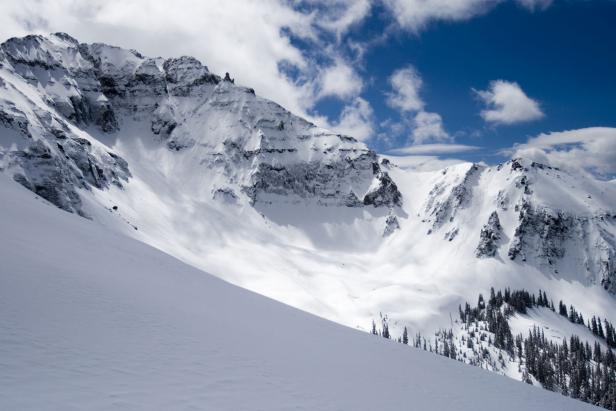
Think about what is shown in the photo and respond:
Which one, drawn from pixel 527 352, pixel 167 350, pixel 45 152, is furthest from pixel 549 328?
pixel 45 152

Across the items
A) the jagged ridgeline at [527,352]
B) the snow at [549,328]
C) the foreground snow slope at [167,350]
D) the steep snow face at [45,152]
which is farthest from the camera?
the snow at [549,328]

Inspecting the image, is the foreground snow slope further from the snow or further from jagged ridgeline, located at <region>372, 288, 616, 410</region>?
the snow

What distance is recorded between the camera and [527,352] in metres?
152

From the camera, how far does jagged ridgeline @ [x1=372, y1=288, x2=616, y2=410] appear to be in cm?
13450

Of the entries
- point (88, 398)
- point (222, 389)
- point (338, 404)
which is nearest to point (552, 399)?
point (338, 404)

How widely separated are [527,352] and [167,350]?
560ft

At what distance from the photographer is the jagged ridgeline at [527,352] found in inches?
5295

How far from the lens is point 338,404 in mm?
13086

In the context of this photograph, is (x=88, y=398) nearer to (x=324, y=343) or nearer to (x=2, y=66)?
(x=324, y=343)

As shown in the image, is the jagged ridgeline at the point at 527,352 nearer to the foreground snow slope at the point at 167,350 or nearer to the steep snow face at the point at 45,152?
the steep snow face at the point at 45,152

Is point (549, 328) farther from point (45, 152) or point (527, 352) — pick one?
point (45, 152)

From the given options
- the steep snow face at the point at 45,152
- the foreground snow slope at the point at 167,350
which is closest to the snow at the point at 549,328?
the foreground snow slope at the point at 167,350

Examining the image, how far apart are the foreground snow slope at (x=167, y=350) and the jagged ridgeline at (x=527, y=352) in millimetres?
120064

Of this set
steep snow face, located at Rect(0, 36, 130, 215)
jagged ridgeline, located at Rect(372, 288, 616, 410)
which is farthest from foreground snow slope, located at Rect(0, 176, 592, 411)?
jagged ridgeline, located at Rect(372, 288, 616, 410)
